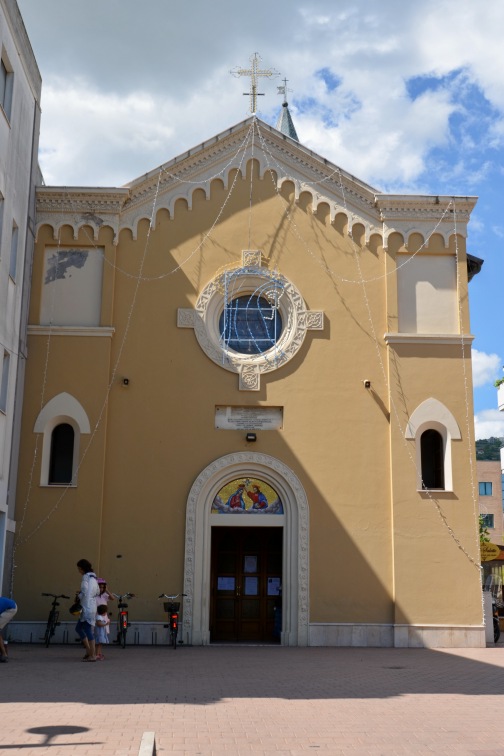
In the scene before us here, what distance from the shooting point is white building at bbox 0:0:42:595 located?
59.0 feet

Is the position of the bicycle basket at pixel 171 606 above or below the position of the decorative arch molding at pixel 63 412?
below

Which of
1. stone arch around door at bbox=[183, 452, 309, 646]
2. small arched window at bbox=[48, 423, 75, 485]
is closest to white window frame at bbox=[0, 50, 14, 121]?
small arched window at bbox=[48, 423, 75, 485]

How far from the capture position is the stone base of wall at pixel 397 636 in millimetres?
19188

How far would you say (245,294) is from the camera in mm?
21094

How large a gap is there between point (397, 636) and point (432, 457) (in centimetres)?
410

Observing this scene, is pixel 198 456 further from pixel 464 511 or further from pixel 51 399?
Result: pixel 464 511

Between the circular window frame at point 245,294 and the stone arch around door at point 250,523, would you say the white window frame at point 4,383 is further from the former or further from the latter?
the stone arch around door at point 250,523

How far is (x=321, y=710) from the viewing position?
1045 centimetres

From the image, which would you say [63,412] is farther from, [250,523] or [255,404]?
[250,523]

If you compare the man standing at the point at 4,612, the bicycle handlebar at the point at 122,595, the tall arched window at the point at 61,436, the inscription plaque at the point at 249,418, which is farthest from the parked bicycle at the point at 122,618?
the inscription plaque at the point at 249,418

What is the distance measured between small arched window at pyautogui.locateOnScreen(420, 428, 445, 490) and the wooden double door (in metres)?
3.54

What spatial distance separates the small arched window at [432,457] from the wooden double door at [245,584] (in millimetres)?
3542

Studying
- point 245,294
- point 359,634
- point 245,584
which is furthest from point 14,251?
point 359,634

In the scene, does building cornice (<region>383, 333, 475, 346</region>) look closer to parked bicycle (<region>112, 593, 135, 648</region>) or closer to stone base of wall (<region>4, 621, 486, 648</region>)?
stone base of wall (<region>4, 621, 486, 648</region>)
